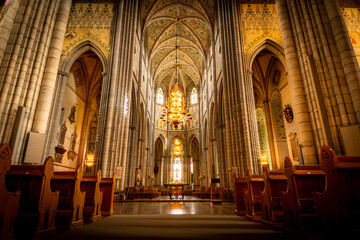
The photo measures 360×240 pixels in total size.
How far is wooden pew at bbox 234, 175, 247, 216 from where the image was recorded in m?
5.52

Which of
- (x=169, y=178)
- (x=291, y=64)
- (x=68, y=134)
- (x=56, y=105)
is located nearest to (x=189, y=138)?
(x=169, y=178)

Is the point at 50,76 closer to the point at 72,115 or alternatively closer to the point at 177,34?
the point at 72,115

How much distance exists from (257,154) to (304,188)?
8.06 m

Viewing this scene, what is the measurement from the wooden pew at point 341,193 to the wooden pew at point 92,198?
4.22 meters

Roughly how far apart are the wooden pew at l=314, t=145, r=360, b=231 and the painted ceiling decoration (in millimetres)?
18020

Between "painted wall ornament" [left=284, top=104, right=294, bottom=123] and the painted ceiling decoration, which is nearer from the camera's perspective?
"painted wall ornament" [left=284, top=104, right=294, bottom=123]

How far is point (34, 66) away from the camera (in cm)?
612

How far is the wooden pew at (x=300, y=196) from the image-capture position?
2.93 m

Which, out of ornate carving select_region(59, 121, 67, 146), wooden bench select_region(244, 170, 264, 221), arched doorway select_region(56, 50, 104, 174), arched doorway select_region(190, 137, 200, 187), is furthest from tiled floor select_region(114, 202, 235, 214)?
arched doorway select_region(190, 137, 200, 187)

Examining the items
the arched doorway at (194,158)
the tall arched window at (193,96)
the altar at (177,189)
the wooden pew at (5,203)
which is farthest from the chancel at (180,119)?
the arched doorway at (194,158)

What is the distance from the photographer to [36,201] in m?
2.86

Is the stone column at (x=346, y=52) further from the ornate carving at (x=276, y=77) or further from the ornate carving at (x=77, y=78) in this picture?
the ornate carving at (x=77, y=78)

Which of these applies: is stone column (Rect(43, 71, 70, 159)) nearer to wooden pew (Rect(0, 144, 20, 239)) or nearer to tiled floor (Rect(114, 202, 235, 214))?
tiled floor (Rect(114, 202, 235, 214))

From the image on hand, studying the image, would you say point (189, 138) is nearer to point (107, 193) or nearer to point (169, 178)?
point (169, 178)
